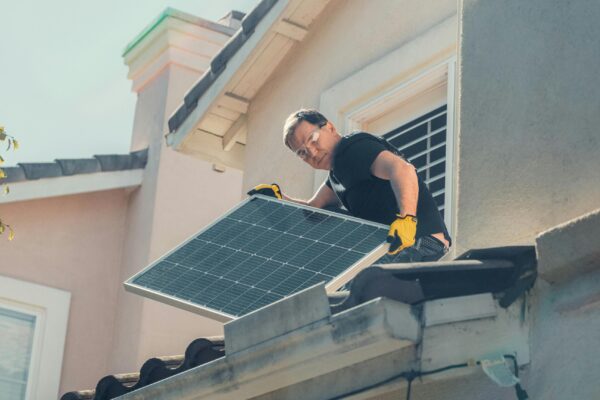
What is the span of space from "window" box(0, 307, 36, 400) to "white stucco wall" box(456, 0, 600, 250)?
8.72 m

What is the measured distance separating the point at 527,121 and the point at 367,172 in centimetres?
172

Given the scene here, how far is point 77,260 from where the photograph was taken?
15.5m

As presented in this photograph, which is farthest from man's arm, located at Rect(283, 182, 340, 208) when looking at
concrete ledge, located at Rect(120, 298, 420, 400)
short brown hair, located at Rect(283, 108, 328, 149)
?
concrete ledge, located at Rect(120, 298, 420, 400)

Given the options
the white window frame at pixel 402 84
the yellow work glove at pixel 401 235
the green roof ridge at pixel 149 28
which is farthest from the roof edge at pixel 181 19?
the yellow work glove at pixel 401 235

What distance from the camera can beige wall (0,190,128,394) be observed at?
49.3 ft

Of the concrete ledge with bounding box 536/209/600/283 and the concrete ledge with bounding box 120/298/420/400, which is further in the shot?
the concrete ledge with bounding box 120/298/420/400

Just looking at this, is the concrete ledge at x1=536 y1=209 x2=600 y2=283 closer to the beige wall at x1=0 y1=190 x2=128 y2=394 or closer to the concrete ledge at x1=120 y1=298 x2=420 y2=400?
the concrete ledge at x1=120 y1=298 x2=420 y2=400

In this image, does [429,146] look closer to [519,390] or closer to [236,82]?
[236,82]

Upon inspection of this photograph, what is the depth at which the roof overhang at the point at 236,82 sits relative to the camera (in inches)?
450

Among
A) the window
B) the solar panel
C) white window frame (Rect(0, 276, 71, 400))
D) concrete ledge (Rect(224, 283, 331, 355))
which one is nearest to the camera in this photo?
concrete ledge (Rect(224, 283, 331, 355))

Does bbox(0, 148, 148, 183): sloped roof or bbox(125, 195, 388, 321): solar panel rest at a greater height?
bbox(0, 148, 148, 183): sloped roof

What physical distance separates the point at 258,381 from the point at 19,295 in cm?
888

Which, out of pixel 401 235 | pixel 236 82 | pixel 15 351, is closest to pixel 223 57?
pixel 236 82

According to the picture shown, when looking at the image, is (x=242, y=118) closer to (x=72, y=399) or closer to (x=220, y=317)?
(x=72, y=399)
